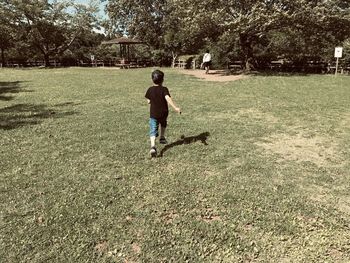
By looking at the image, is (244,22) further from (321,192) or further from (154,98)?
(321,192)

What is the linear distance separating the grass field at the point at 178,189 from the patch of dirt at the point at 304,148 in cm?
2

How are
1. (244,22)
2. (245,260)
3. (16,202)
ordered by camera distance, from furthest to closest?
1. (244,22)
2. (16,202)
3. (245,260)

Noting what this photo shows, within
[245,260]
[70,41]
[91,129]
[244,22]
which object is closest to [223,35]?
[244,22]

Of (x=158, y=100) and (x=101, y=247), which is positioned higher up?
(x=158, y=100)

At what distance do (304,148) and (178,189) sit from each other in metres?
3.11

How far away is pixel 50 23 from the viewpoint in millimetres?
36875

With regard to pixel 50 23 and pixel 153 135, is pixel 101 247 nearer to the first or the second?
pixel 153 135

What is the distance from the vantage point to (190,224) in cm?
391

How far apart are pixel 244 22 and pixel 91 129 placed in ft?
46.5

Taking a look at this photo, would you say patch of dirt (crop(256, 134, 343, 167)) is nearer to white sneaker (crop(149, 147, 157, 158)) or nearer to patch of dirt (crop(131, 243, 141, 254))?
white sneaker (crop(149, 147, 157, 158))

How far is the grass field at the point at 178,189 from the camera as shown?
3504 millimetres

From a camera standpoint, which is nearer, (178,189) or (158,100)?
(178,189)

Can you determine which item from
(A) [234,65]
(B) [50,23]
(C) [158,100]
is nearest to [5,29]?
(B) [50,23]

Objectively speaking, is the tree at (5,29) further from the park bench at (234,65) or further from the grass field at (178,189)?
the grass field at (178,189)
